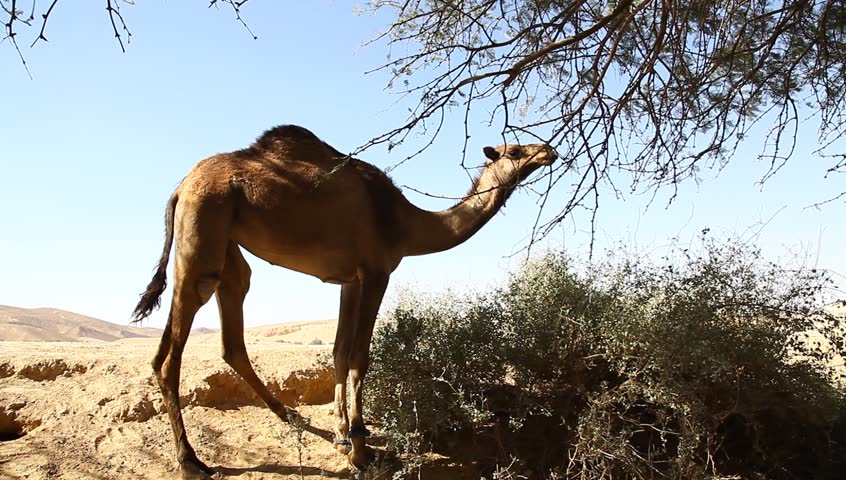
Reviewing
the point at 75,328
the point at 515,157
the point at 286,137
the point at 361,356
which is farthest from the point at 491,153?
the point at 75,328

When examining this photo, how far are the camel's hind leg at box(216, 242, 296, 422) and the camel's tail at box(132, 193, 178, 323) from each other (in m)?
0.50

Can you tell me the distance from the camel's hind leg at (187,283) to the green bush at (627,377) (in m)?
1.87

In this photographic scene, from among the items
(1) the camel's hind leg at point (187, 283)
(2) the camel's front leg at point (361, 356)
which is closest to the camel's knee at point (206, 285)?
(1) the camel's hind leg at point (187, 283)

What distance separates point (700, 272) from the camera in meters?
6.39

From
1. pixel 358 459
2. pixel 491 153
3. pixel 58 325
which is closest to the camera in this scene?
pixel 358 459

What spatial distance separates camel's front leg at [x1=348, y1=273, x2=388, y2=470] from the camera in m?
5.82

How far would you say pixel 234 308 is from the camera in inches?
247

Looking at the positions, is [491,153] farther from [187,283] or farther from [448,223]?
[187,283]

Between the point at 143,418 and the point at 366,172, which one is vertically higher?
the point at 366,172

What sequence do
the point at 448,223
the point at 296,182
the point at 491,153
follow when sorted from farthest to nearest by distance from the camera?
1. the point at 491,153
2. the point at 448,223
3. the point at 296,182

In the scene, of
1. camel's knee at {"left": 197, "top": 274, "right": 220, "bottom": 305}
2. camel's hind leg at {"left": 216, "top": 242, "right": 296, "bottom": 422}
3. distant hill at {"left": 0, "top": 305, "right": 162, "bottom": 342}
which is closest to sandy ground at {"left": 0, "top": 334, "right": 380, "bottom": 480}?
camel's hind leg at {"left": 216, "top": 242, "right": 296, "bottom": 422}

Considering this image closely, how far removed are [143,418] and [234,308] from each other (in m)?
1.30

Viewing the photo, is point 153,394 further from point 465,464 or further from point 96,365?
point 465,464

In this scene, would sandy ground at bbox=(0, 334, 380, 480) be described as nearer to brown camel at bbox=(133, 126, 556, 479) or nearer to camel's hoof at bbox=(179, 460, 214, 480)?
camel's hoof at bbox=(179, 460, 214, 480)
